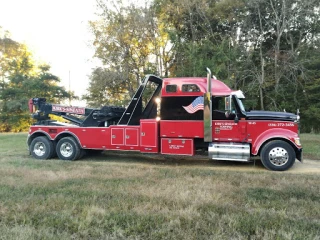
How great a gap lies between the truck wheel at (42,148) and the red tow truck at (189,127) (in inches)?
2.1

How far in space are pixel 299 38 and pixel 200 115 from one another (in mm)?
16109

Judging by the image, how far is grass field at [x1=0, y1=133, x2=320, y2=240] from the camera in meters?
3.38

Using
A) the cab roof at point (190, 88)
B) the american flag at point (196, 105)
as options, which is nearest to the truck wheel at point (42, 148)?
the cab roof at point (190, 88)

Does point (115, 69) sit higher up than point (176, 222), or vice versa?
point (115, 69)

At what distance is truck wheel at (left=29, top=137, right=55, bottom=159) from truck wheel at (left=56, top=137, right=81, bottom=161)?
0.33 m

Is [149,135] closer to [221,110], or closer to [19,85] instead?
[221,110]

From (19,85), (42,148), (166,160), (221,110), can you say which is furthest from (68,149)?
(19,85)

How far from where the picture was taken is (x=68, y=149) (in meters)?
9.62

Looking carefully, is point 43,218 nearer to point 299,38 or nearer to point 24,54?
point 299,38

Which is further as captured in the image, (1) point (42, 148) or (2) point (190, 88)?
(1) point (42, 148)

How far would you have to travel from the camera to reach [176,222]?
3592 millimetres

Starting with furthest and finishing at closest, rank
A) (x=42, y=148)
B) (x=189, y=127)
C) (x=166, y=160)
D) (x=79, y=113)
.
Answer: (x=79, y=113)
(x=42, y=148)
(x=166, y=160)
(x=189, y=127)

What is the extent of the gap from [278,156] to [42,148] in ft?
25.7

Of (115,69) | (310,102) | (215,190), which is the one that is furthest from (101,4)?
(215,190)
